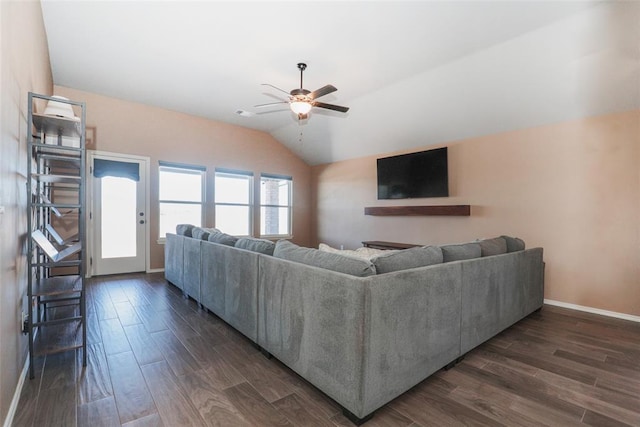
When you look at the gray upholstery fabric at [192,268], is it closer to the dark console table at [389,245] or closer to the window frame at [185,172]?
the window frame at [185,172]

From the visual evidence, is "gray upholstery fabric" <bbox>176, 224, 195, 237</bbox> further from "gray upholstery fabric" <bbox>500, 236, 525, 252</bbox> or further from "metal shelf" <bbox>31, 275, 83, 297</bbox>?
"gray upholstery fabric" <bbox>500, 236, 525, 252</bbox>

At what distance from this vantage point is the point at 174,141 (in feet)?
17.9

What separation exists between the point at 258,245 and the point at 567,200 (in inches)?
148

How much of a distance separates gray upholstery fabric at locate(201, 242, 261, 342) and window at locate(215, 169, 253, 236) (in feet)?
A: 10.2

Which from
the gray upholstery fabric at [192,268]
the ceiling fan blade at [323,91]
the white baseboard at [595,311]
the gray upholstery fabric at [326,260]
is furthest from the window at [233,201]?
the white baseboard at [595,311]

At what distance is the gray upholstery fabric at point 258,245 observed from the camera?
7.87 ft

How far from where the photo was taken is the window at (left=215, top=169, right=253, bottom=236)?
20.2 ft

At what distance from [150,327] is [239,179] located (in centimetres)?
411

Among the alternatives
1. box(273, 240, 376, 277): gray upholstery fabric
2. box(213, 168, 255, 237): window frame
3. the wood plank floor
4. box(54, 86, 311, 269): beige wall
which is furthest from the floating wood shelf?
box(273, 240, 376, 277): gray upholstery fabric

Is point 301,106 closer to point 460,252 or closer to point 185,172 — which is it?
point 460,252

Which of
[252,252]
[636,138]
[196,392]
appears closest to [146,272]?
[252,252]

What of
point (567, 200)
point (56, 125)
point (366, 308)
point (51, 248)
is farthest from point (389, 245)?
point (56, 125)

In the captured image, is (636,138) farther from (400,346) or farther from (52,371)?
(52,371)

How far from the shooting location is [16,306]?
70.6 inches
